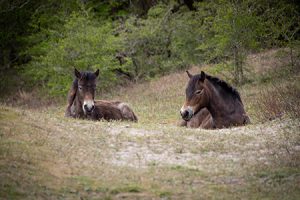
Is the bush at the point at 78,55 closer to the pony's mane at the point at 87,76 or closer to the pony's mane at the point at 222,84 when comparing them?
the pony's mane at the point at 87,76

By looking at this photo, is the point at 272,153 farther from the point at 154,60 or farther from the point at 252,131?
the point at 154,60

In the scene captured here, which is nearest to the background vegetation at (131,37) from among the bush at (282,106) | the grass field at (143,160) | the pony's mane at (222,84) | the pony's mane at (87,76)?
the bush at (282,106)

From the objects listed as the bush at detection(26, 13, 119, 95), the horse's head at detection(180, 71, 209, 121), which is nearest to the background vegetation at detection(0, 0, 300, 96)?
the bush at detection(26, 13, 119, 95)

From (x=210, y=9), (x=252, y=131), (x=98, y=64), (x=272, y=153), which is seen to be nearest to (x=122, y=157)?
(x=272, y=153)

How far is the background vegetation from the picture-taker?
2856cm

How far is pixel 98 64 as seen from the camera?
3158 centimetres

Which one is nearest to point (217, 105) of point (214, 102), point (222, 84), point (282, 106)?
point (214, 102)

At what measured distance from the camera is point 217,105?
17.2 meters

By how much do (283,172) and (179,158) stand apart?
2302 millimetres

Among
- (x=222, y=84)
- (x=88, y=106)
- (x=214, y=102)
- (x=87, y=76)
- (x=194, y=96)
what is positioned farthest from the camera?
(x=87, y=76)

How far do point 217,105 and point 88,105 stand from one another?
3.83m

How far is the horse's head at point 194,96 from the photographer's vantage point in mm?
16234

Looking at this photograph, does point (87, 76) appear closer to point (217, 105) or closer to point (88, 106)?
point (88, 106)

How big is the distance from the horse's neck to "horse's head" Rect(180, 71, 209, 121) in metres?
0.33
